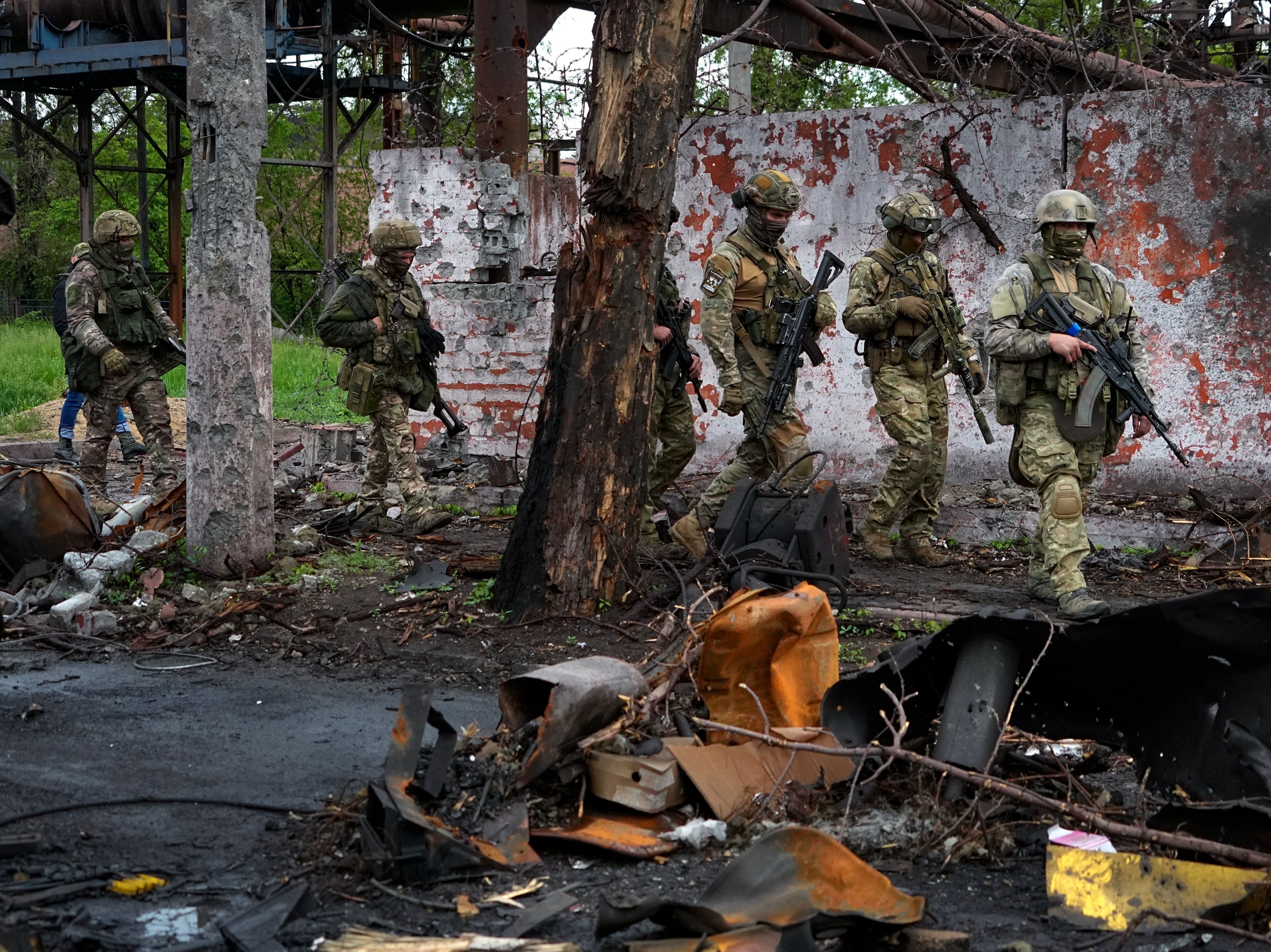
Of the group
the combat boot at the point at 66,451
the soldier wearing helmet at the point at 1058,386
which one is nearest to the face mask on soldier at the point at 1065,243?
the soldier wearing helmet at the point at 1058,386

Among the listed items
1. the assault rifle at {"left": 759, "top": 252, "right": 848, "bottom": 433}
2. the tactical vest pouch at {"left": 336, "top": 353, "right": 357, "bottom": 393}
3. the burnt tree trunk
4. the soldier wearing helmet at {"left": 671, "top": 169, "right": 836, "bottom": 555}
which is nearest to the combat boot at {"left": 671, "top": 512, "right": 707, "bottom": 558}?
the soldier wearing helmet at {"left": 671, "top": 169, "right": 836, "bottom": 555}

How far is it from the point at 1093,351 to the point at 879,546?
172 cm

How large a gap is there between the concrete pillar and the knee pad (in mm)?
4407

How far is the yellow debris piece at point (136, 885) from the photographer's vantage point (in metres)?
2.90

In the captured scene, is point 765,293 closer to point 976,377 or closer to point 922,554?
point 976,377

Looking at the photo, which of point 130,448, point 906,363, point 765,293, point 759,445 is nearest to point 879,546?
point 759,445

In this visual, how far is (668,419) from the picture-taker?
718 cm

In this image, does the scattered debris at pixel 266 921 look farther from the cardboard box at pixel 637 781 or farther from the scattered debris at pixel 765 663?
the scattered debris at pixel 765 663

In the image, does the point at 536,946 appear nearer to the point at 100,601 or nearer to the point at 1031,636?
the point at 1031,636

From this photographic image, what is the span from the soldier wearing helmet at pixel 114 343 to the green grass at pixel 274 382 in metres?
2.39

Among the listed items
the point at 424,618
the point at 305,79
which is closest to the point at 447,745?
the point at 424,618

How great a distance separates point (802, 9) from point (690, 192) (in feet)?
6.18

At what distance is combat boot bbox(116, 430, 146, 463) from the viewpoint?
34.2 ft

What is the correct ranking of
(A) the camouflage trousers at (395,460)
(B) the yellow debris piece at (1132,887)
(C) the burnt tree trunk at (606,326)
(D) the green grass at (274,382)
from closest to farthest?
(B) the yellow debris piece at (1132,887) → (C) the burnt tree trunk at (606,326) → (A) the camouflage trousers at (395,460) → (D) the green grass at (274,382)
